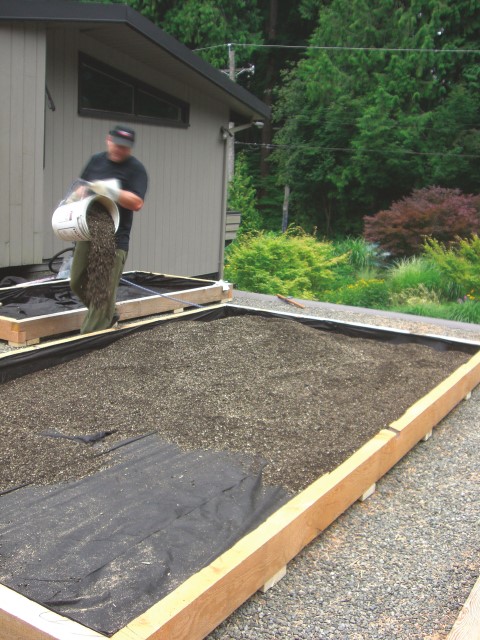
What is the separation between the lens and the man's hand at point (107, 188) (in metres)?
5.29

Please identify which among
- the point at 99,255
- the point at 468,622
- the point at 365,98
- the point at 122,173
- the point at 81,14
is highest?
the point at 365,98

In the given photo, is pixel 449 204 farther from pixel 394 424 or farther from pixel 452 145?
pixel 394 424

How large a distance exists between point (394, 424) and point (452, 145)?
63.2 feet

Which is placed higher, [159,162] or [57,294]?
[159,162]

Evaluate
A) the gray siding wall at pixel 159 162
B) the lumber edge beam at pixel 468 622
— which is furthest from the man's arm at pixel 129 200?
the lumber edge beam at pixel 468 622

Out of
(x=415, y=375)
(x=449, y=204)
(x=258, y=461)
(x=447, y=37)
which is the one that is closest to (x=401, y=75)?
(x=447, y=37)

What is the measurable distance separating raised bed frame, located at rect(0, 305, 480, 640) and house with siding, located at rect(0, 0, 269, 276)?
200 inches

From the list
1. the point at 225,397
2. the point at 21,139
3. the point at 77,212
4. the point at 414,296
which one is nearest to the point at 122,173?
the point at 77,212

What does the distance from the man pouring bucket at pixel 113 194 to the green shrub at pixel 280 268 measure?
4942mm

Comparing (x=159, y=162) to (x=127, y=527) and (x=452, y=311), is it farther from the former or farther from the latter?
(x=127, y=527)

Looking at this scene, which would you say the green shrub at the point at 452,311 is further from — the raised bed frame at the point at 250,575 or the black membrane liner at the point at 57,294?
the raised bed frame at the point at 250,575

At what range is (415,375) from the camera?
196 inches

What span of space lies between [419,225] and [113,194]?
8.82m

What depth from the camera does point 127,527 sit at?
2.81 metres
